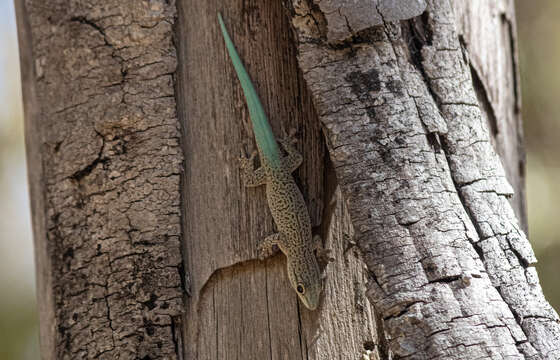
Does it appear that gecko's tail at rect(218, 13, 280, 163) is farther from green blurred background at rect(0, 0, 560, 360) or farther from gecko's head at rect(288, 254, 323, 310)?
green blurred background at rect(0, 0, 560, 360)

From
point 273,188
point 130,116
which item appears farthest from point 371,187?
point 130,116

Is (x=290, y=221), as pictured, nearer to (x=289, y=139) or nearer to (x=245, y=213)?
(x=245, y=213)

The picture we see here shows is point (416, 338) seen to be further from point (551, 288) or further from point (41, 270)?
point (551, 288)

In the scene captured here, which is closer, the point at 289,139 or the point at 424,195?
the point at 424,195

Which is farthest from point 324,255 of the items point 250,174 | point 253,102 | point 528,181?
point 528,181

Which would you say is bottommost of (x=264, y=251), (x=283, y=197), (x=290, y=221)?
(x=264, y=251)

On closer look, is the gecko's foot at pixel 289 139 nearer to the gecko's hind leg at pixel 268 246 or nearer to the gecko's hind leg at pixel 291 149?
the gecko's hind leg at pixel 291 149

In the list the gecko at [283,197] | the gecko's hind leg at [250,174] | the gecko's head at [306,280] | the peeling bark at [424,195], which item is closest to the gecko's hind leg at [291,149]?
the gecko at [283,197]
